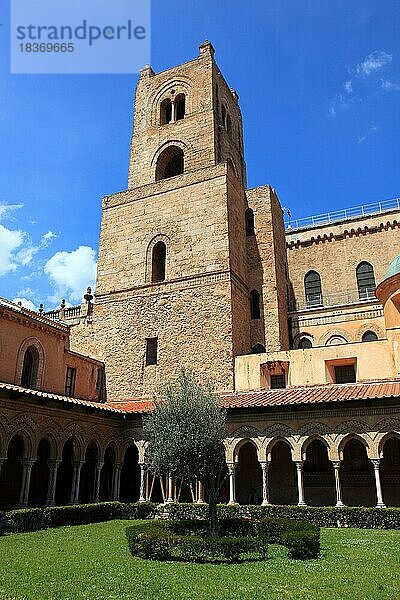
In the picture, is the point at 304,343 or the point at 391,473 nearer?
the point at 391,473

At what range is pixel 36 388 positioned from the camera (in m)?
20.6

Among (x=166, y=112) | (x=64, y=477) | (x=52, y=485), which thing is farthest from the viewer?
(x=166, y=112)

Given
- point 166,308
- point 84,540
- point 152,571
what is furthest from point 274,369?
point 152,571

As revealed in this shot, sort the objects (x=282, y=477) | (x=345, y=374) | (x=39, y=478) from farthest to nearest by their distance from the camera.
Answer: (x=345, y=374) < (x=39, y=478) < (x=282, y=477)

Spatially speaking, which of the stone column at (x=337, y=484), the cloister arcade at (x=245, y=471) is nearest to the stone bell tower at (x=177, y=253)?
the cloister arcade at (x=245, y=471)

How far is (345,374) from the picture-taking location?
2211 centimetres

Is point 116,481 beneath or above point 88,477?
beneath

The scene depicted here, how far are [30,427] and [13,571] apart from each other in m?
8.50

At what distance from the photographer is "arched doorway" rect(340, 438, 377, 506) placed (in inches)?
754

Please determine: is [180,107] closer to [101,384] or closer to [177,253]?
[177,253]

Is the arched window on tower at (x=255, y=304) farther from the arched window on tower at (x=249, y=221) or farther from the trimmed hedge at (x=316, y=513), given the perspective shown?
the trimmed hedge at (x=316, y=513)

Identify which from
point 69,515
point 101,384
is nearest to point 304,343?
point 101,384

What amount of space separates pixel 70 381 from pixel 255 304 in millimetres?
10461

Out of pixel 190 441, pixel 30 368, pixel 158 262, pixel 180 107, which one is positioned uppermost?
pixel 180 107
